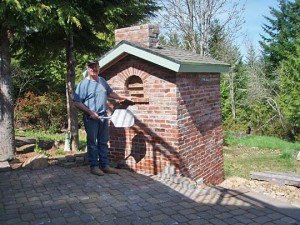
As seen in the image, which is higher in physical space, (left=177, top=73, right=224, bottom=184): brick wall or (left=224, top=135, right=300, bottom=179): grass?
(left=177, top=73, right=224, bottom=184): brick wall

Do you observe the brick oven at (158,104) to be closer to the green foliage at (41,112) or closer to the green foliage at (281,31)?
the green foliage at (41,112)

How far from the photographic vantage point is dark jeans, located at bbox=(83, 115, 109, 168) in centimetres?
582

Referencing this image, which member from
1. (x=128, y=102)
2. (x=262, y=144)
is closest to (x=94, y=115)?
(x=128, y=102)

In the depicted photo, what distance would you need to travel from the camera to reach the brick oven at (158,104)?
5.76m

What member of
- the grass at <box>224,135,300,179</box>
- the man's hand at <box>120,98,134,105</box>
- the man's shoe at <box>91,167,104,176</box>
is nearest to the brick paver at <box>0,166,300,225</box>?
the man's shoe at <box>91,167,104,176</box>

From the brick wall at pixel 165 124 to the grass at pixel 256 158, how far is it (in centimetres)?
273

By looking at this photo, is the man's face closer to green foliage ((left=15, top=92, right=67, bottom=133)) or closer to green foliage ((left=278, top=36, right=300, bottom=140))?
green foliage ((left=15, top=92, right=67, bottom=133))

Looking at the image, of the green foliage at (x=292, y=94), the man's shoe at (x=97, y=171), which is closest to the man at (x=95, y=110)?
the man's shoe at (x=97, y=171)

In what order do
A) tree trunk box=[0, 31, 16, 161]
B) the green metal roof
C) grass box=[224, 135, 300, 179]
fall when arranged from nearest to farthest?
the green metal roof
tree trunk box=[0, 31, 16, 161]
grass box=[224, 135, 300, 179]

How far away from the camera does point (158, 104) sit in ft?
19.4

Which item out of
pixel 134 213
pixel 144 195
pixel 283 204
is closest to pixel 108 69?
pixel 144 195

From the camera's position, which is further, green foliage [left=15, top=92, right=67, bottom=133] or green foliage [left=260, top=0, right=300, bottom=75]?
green foliage [left=260, top=0, right=300, bottom=75]

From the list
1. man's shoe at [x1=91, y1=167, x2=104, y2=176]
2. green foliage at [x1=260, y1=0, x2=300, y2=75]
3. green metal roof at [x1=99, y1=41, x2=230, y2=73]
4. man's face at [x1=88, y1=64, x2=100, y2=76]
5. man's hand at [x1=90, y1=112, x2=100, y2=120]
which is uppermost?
green foliage at [x1=260, y1=0, x2=300, y2=75]

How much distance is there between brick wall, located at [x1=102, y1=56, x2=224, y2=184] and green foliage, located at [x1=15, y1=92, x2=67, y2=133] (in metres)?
8.95
